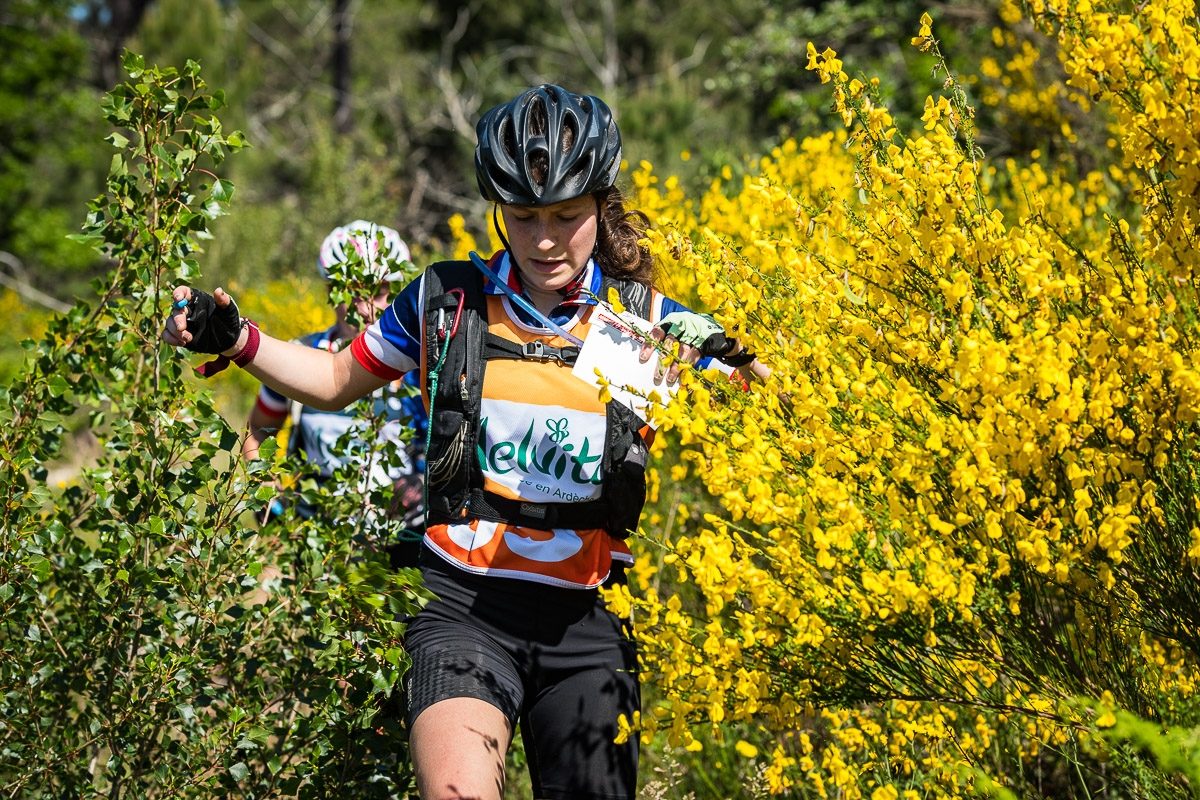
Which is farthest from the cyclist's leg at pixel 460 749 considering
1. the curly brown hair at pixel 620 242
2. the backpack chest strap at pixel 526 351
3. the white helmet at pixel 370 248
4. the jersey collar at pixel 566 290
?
the white helmet at pixel 370 248

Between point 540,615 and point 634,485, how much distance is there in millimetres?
326

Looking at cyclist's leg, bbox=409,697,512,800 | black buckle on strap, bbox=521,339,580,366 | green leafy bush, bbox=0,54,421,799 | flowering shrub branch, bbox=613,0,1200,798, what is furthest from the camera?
green leafy bush, bbox=0,54,421,799

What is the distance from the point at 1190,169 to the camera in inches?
71.6

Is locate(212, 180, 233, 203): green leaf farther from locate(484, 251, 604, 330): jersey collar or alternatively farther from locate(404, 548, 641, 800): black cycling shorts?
locate(404, 548, 641, 800): black cycling shorts

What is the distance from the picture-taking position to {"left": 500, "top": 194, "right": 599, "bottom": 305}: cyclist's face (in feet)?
7.50

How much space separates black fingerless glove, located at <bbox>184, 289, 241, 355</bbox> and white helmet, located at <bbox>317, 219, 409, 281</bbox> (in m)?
0.85

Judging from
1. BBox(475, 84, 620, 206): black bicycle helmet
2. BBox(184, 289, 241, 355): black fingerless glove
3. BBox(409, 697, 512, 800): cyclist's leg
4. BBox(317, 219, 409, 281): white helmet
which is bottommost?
BBox(409, 697, 512, 800): cyclist's leg

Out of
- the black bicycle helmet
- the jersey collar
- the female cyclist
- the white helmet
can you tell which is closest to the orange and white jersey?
the female cyclist

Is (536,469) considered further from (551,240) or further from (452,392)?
(551,240)

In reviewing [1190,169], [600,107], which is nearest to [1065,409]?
[1190,169]

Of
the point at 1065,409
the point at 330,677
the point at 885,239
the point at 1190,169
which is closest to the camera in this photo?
the point at 1065,409

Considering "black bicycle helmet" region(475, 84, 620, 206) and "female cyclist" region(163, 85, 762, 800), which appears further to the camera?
"black bicycle helmet" region(475, 84, 620, 206)

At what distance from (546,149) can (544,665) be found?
1.07m

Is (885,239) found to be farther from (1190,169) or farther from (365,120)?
(365,120)
